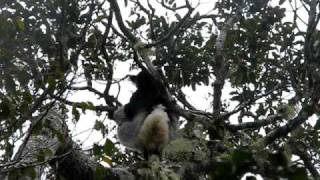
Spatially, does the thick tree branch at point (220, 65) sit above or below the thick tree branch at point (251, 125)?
above

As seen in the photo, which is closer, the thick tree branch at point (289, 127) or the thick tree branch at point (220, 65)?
the thick tree branch at point (289, 127)

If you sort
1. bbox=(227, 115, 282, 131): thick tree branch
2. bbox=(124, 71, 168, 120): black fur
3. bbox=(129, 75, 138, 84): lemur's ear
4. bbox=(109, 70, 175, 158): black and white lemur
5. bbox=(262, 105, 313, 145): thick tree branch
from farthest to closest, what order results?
bbox=(129, 75, 138, 84): lemur's ear → bbox=(124, 71, 168, 120): black fur → bbox=(109, 70, 175, 158): black and white lemur → bbox=(227, 115, 282, 131): thick tree branch → bbox=(262, 105, 313, 145): thick tree branch

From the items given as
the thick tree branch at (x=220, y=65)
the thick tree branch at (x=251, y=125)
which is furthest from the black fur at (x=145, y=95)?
the thick tree branch at (x=251, y=125)

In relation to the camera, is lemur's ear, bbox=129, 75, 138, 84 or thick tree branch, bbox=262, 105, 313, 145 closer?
thick tree branch, bbox=262, 105, 313, 145

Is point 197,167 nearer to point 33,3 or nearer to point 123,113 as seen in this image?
point 123,113

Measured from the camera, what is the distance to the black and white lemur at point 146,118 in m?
4.43

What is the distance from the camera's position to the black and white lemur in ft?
14.5

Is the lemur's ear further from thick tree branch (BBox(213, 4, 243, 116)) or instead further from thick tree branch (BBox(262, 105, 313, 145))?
thick tree branch (BBox(262, 105, 313, 145))

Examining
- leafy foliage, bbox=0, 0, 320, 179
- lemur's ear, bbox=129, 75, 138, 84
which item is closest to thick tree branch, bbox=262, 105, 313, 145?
leafy foliage, bbox=0, 0, 320, 179

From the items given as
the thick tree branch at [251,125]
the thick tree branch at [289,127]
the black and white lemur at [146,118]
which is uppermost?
the black and white lemur at [146,118]

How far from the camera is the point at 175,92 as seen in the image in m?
5.54

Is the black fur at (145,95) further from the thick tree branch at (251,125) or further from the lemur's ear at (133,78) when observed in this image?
the thick tree branch at (251,125)

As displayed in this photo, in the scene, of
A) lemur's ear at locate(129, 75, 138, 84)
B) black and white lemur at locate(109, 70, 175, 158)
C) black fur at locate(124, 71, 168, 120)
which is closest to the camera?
black and white lemur at locate(109, 70, 175, 158)

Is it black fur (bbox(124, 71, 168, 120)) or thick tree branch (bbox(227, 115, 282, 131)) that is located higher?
black fur (bbox(124, 71, 168, 120))
